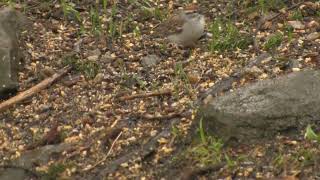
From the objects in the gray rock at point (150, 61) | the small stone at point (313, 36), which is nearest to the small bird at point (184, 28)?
the gray rock at point (150, 61)

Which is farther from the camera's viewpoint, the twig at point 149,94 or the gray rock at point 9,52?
the gray rock at point 9,52

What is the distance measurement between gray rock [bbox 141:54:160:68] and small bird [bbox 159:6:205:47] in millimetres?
239

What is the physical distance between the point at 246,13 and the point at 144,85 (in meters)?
1.10

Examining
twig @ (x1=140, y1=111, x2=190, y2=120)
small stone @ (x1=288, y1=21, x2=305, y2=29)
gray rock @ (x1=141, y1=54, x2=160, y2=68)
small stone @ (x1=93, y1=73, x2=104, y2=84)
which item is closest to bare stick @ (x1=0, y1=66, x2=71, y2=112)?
small stone @ (x1=93, y1=73, x2=104, y2=84)

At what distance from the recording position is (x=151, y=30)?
15.2 feet

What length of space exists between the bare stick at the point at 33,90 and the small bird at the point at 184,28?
2.59 ft

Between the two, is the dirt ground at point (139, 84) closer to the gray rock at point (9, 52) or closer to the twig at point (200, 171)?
the twig at point (200, 171)

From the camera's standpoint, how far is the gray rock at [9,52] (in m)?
4.00

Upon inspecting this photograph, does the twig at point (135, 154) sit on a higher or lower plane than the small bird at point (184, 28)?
lower

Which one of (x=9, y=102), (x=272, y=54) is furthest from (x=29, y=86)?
(x=272, y=54)

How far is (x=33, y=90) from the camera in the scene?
160 inches

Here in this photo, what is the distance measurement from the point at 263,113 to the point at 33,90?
159cm

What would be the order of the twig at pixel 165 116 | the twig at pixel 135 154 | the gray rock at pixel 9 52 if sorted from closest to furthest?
the twig at pixel 135 154
the twig at pixel 165 116
the gray rock at pixel 9 52

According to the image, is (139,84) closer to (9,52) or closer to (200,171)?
(9,52)
